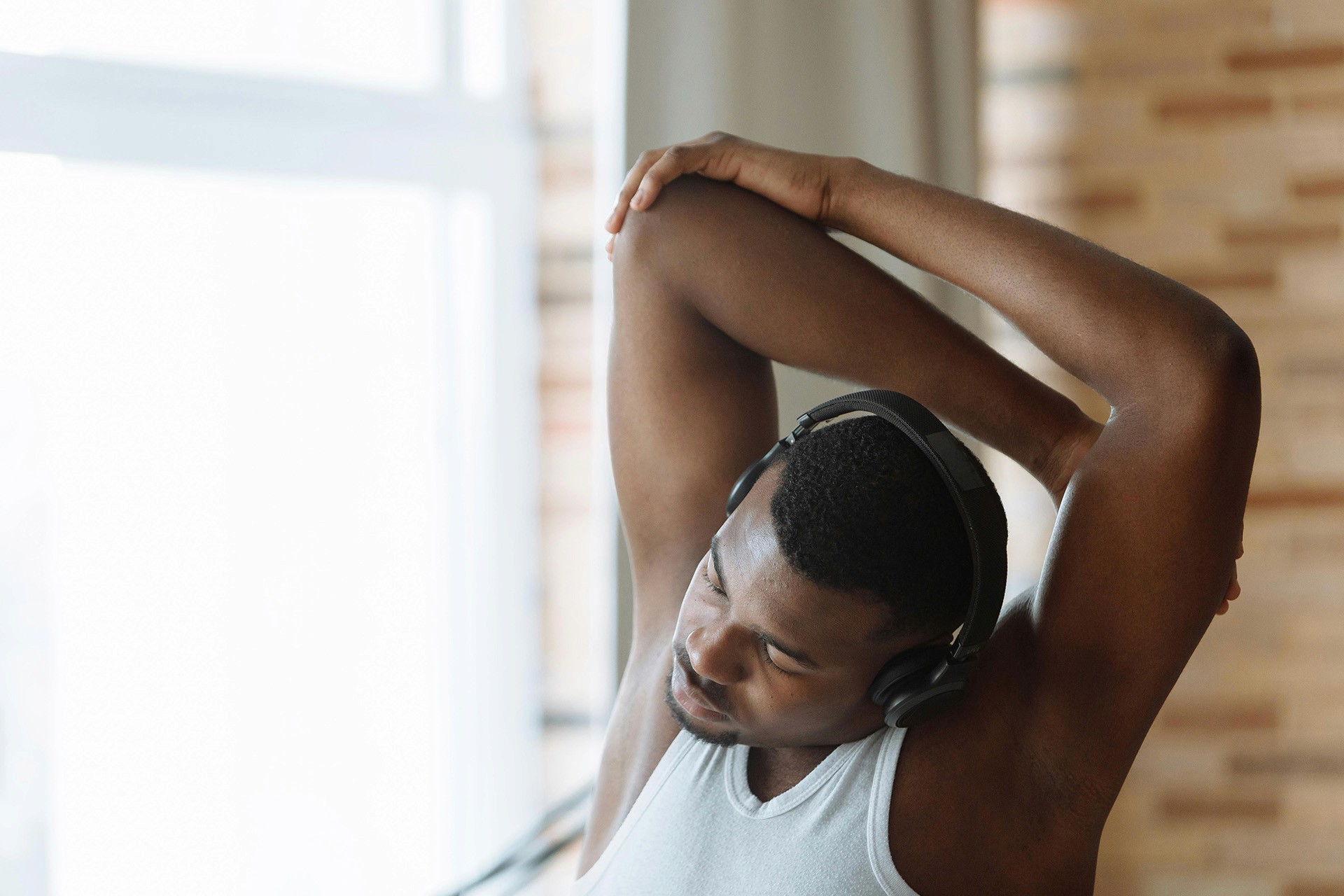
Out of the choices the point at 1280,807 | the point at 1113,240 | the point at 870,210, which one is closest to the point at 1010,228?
the point at 870,210

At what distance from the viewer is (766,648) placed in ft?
2.85

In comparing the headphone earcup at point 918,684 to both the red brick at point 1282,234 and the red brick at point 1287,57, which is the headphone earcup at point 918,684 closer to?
the red brick at point 1282,234

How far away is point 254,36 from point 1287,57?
165 cm

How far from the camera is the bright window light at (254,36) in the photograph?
1.33m

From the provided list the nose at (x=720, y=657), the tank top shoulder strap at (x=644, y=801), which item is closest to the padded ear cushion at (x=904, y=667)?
the nose at (x=720, y=657)

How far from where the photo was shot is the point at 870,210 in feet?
3.40

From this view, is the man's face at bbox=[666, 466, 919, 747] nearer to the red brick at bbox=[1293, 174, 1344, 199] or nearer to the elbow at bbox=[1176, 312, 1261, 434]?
the elbow at bbox=[1176, 312, 1261, 434]

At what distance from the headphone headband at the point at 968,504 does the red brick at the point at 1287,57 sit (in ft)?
4.51

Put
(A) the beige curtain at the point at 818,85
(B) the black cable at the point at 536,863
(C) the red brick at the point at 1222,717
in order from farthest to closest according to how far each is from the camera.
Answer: (C) the red brick at the point at 1222,717, (B) the black cable at the point at 536,863, (A) the beige curtain at the point at 818,85

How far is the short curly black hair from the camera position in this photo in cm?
83

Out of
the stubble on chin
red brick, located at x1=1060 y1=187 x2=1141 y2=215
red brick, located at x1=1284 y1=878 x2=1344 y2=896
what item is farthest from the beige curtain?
red brick, located at x1=1284 y1=878 x2=1344 y2=896

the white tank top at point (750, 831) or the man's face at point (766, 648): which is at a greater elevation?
the man's face at point (766, 648)

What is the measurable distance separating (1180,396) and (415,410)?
4.19 ft

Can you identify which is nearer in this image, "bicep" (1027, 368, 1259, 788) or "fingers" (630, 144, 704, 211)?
"bicep" (1027, 368, 1259, 788)
